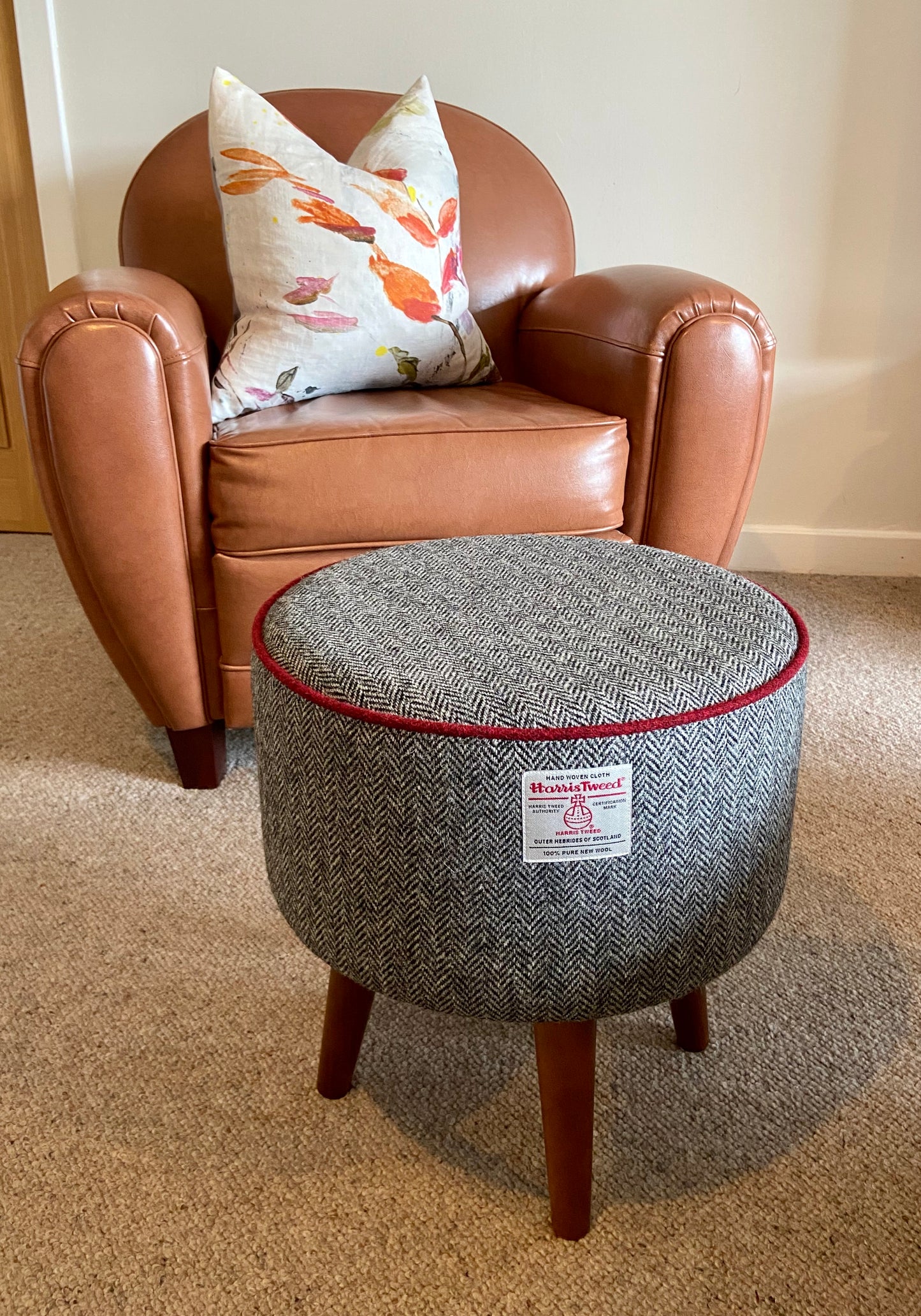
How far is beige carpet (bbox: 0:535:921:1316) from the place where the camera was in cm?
82

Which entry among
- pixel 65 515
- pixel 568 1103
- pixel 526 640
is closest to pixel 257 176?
pixel 65 515

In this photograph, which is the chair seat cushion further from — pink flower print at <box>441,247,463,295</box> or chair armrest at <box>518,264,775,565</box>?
pink flower print at <box>441,247,463,295</box>

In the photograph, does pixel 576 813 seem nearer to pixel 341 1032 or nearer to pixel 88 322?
pixel 341 1032

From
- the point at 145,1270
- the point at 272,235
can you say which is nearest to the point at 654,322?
the point at 272,235

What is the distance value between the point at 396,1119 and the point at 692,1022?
0.29 m

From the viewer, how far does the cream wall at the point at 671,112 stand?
2.07 meters

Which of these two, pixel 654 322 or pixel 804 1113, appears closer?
pixel 804 1113

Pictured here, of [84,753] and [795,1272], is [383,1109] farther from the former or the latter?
[84,753]

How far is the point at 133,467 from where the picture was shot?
4.28 feet

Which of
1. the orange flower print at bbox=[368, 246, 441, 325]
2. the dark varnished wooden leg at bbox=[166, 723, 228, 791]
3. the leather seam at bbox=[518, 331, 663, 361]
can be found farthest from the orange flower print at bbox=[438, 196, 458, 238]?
the dark varnished wooden leg at bbox=[166, 723, 228, 791]

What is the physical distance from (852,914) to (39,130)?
6.86 feet

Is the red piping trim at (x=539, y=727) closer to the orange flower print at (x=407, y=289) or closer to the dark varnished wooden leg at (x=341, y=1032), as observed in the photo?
the dark varnished wooden leg at (x=341, y=1032)

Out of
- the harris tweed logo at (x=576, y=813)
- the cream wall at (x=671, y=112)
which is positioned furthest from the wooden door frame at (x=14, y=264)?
the harris tweed logo at (x=576, y=813)

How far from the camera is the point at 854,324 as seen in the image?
7.30 ft
